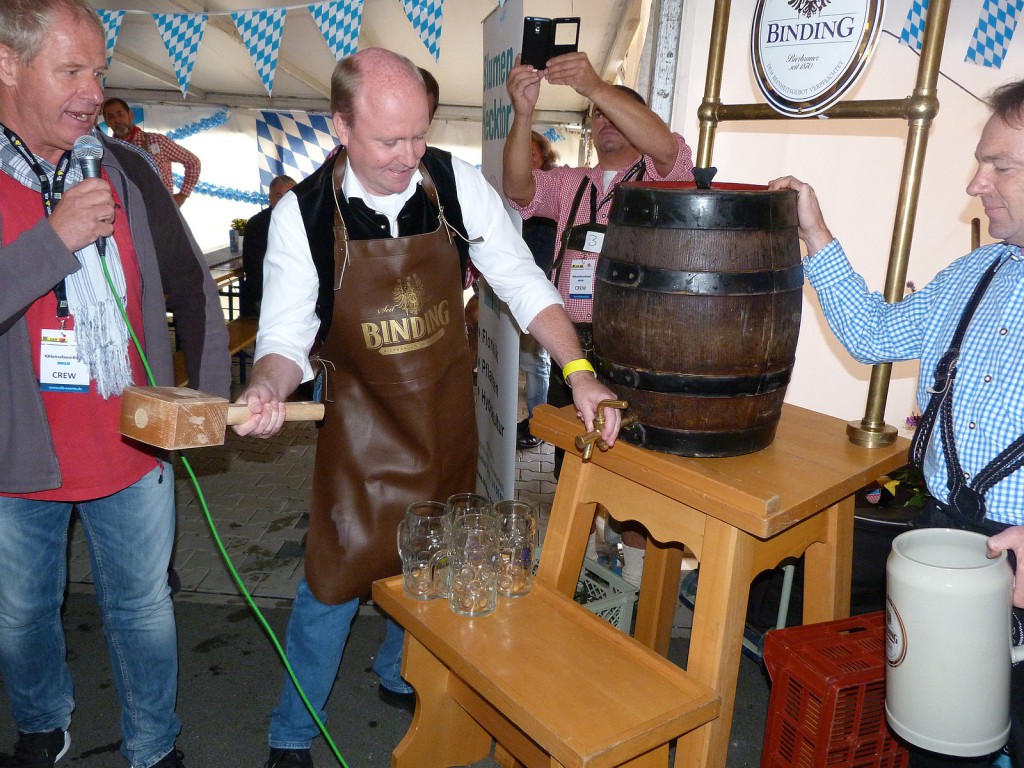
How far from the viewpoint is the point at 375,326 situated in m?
2.10

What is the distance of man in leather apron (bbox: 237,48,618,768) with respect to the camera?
6.47 feet

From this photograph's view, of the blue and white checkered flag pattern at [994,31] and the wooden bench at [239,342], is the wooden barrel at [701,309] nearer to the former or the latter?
the blue and white checkered flag pattern at [994,31]

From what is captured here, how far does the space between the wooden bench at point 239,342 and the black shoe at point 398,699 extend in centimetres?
235

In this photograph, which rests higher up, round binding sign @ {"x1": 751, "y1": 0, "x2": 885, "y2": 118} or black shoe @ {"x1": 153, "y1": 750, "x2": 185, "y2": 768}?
round binding sign @ {"x1": 751, "y1": 0, "x2": 885, "y2": 118}

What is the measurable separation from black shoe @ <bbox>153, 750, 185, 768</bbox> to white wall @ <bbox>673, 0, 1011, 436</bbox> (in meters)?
2.99

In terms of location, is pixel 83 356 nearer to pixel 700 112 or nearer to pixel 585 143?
pixel 700 112

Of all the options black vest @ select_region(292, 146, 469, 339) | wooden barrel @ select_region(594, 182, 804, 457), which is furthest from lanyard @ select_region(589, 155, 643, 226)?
wooden barrel @ select_region(594, 182, 804, 457)

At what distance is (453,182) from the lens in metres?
2.24

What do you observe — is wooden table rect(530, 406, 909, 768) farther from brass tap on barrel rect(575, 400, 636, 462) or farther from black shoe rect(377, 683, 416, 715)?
black shoe rect(377, 683, 416, 715)

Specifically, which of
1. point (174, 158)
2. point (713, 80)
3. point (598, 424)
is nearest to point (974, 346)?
point (598, 424)

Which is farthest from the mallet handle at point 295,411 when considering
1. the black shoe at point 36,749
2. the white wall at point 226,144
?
the white wall at point 226,144

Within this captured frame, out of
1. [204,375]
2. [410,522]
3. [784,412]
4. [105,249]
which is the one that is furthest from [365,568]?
[784,412]

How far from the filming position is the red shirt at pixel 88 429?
1.93 metres

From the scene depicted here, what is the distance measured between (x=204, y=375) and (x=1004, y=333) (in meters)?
1.89
